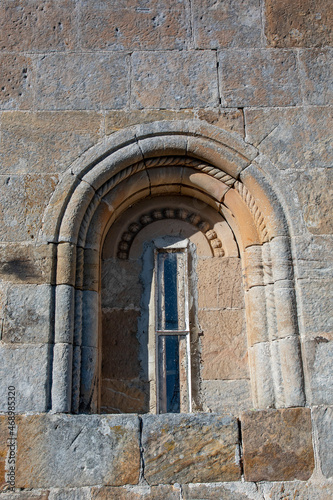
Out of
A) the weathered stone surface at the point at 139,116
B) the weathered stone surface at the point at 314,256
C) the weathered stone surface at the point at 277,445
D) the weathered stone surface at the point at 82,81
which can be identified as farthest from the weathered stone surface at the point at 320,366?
the weathered stone surface at the point at 82,81

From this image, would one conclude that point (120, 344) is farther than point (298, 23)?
No

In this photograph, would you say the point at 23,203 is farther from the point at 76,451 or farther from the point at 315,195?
the point at 315,195

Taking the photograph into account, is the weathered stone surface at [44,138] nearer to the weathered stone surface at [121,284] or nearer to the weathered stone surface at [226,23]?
the weathered stone surface at [121,284]

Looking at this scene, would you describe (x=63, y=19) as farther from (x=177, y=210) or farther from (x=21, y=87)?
(x=177, y=210)

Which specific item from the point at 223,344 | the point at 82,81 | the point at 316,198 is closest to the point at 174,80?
the point at 82,81

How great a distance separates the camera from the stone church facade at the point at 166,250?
3.71 meters

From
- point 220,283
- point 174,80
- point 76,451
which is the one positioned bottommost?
point 76,451

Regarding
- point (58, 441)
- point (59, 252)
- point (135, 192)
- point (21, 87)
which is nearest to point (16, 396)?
point (58, 441)

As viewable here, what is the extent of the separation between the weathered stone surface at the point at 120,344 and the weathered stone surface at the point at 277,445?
99 centimetres

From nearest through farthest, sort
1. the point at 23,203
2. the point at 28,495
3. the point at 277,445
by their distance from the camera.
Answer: the point at 28,495 → the point at 277,445 → the point at 23,203

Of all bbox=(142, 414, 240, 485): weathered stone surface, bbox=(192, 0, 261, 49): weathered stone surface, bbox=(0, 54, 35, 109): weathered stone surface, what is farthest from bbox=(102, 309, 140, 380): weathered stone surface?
bbox=(192, 0, 261, 49): weathered stone surface

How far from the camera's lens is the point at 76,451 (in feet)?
12.1

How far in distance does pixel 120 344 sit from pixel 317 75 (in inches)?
105

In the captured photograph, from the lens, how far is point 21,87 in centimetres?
451
